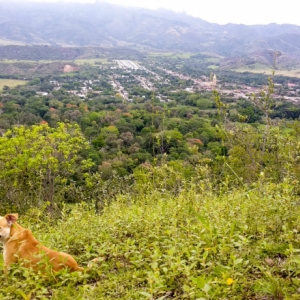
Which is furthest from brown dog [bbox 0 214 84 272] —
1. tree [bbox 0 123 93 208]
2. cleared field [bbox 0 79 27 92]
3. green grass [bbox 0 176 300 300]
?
cleared field [bbox 0 79 27 92]

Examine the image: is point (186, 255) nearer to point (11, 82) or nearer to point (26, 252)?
point (26, 252)

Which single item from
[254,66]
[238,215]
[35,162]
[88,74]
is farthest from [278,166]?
[254,66]

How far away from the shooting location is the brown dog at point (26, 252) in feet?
8.98

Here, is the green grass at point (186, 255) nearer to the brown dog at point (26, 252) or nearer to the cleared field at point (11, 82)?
the brown dog at point (26, 252)

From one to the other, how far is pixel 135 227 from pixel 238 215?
43.6 inches

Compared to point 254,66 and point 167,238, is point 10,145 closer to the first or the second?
point 167,238

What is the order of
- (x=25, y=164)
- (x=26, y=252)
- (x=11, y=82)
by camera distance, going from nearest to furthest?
(x=26, y=252) → (x=25, y=164) → (x=11, y=82)

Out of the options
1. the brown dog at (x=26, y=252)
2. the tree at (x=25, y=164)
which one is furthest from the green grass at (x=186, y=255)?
the tree at (x=25, y=164)

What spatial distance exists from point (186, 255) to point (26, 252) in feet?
4.75

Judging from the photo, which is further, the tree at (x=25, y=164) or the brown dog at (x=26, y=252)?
the tree at (x=25, y=164)

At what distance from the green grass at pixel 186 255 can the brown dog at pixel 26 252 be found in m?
0.10

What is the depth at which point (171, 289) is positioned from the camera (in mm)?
2408

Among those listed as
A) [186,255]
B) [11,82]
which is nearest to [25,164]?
[186,255]

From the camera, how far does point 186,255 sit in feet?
8.75
